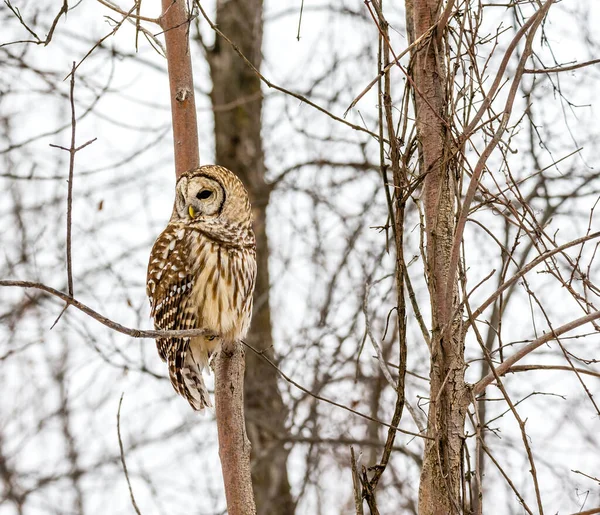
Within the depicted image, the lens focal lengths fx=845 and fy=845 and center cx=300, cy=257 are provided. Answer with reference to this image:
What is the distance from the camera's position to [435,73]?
2684mm

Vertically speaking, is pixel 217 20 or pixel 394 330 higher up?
pixel 217 20

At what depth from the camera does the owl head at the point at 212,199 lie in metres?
4.01

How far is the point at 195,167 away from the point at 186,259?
523mm

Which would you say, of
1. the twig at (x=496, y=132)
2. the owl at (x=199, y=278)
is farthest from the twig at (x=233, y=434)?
the twig at (x=496, y=132)

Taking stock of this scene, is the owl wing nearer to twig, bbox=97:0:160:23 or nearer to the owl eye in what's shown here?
the owl eye

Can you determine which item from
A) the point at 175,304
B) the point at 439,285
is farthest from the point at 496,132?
the point at 175,304

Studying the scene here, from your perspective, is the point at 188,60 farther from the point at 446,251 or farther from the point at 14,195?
the point at 14,195

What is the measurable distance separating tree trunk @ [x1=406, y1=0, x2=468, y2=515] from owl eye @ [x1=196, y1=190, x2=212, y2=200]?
1.60 metres

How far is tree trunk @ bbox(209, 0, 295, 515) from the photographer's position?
24.3 ft

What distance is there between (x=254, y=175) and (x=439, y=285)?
5743 millimetres

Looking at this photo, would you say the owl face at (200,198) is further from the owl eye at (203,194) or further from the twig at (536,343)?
the twig at (536,343)

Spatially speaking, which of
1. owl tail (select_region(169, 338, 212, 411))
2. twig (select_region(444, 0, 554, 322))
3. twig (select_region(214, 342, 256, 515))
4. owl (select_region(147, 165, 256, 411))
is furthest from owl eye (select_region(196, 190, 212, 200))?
twig (select_region(444, 0, 554, 322))

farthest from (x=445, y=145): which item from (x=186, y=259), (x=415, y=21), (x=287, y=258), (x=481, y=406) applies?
(x=287, y=258)

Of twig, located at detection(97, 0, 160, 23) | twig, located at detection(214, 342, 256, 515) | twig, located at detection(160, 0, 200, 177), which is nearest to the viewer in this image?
twig, located at detection(97, 0, 160, 23)
